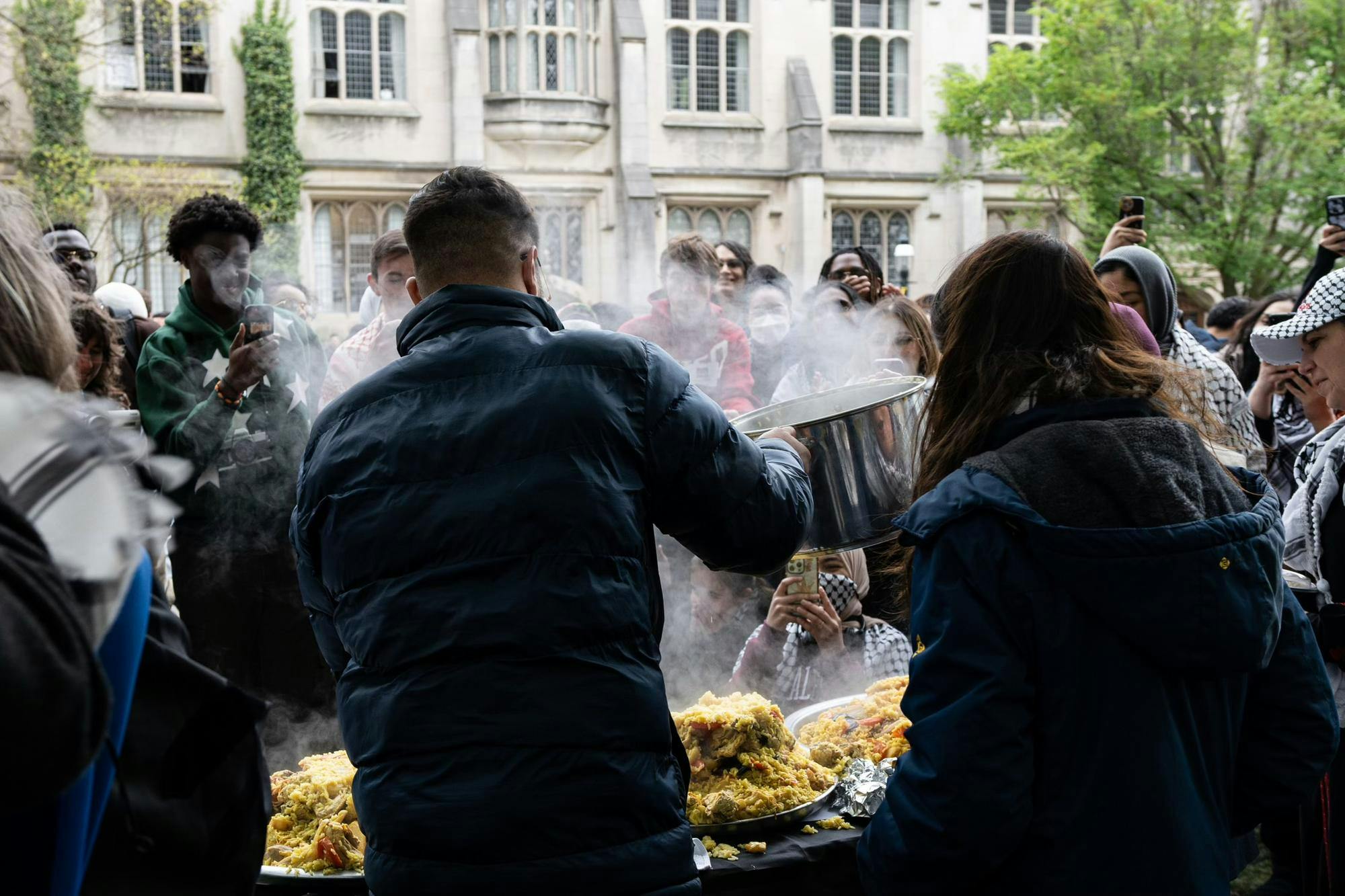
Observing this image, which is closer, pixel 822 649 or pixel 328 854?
pixel 328 854

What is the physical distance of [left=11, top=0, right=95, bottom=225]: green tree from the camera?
60.5 ft

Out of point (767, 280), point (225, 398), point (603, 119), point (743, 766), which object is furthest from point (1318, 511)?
point (603, 119)

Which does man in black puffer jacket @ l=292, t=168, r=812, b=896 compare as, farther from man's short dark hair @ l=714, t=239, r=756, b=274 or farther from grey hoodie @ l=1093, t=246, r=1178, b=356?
man's short dark hair @ l=714, t=239, r=756, b=274

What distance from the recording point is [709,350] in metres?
6.64

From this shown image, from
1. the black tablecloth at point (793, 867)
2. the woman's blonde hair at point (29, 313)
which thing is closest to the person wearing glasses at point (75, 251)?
the black tablecloth at point (793, 867)

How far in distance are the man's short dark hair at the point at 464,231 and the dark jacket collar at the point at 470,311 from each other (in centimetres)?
6

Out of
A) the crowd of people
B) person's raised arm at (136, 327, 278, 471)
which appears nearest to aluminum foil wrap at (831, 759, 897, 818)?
the crowd of people

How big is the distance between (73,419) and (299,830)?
6.76 ft

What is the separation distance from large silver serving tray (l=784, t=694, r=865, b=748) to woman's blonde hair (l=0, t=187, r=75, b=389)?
2.42 m

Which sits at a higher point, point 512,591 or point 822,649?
point 512,591

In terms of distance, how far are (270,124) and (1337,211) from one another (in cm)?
1943

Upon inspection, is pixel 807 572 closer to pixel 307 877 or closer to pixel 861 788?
pixel 861 788

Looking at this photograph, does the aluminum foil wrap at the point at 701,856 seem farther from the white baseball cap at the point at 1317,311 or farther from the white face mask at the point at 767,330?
the white face mask at the point at 767,330

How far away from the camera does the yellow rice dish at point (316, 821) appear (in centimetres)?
268
